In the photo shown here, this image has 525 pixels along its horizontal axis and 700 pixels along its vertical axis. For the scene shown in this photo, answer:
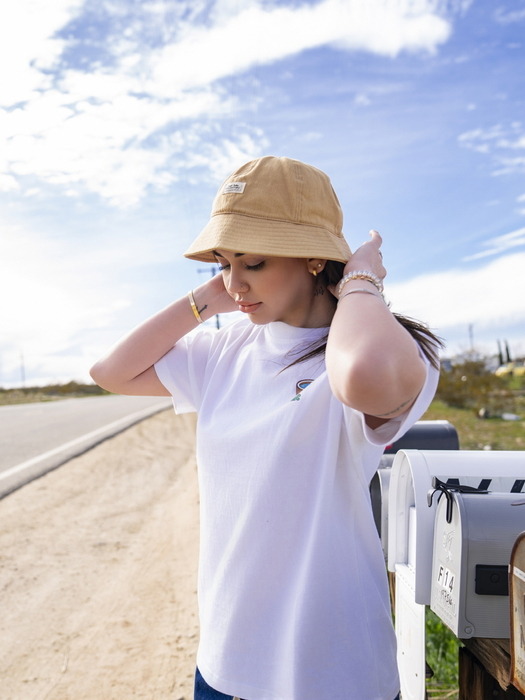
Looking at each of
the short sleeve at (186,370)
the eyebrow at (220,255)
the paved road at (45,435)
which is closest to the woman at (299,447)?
the eyebrow at (220,255)

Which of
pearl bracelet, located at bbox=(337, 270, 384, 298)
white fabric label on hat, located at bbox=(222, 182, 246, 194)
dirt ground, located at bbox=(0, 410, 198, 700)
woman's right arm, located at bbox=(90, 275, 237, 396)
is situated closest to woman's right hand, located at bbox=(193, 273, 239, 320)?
woman's right arm, located at bbox=(90, 275, 237, 396)

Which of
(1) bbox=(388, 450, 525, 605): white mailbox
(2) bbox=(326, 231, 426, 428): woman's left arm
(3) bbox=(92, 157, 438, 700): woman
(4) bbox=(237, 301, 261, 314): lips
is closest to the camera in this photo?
(2) bbox=(326, 231, 426, 428): woman's left arm

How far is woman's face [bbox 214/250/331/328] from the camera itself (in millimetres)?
1559

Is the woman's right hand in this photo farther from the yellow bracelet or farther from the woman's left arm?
the woman's left arm

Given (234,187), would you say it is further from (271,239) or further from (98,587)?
(98,587)

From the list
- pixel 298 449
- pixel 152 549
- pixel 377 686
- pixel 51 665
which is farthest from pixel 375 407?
pixel 152 549

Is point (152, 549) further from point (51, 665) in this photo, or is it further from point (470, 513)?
point (470, 513)

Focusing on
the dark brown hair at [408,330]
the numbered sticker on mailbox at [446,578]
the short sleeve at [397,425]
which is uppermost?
the dark brown hair at [408,330]

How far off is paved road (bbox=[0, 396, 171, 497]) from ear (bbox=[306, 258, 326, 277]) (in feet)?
20.9

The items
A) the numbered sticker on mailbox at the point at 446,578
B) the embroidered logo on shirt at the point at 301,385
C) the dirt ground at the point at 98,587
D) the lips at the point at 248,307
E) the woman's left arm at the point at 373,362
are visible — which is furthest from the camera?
the dirt ground at the point at 98,587

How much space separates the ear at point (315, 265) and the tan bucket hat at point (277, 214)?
5 centimetres

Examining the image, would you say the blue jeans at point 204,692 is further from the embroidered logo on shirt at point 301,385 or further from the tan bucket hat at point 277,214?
the tan bucket hat at point 277,214

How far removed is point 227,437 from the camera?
150cm

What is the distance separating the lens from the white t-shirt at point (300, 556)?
1.39 m
